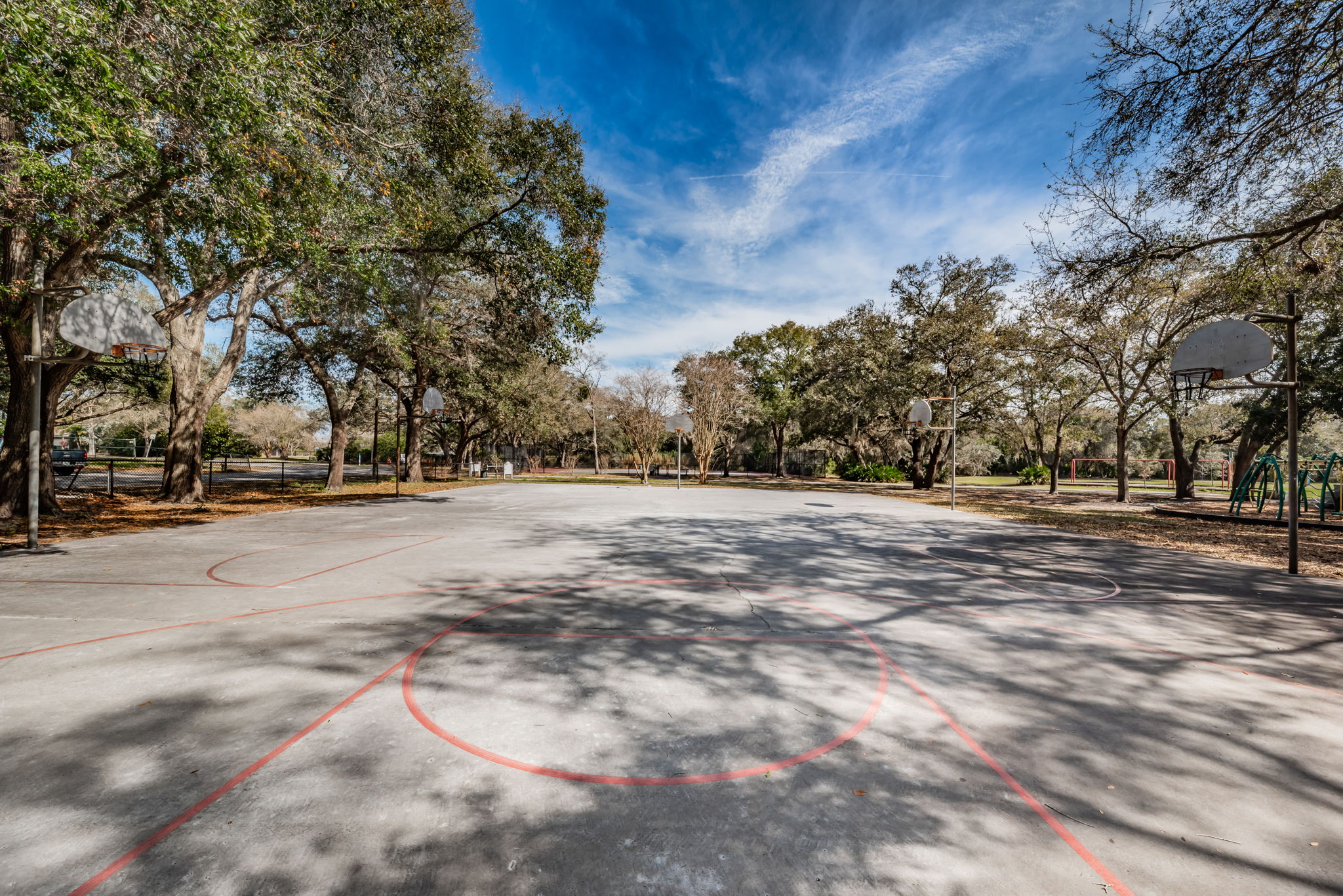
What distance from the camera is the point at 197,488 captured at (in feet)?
41.9

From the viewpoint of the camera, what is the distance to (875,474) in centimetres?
3047

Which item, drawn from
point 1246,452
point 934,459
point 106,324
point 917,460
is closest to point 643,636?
point 106,324

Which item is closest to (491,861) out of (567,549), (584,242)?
(567,549)

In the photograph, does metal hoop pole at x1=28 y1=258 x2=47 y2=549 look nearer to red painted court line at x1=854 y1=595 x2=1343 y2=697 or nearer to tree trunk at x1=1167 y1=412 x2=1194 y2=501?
red painted court line at x1=854 y1=595 x2=1343 y2=697

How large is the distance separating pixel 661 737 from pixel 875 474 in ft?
101

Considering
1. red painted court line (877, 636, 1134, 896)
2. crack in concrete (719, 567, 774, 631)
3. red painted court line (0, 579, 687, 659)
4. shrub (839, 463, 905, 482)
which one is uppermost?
shrub (839, 463, 905, 482)

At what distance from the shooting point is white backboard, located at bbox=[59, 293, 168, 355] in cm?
736

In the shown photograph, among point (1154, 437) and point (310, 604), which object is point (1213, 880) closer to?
point (310, 604)

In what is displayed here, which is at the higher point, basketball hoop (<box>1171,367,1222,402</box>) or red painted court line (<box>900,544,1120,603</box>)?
basketball hoop (<box>1171,367,1222,402</box>)

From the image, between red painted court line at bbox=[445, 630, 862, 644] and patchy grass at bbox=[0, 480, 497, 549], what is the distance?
28.0ft

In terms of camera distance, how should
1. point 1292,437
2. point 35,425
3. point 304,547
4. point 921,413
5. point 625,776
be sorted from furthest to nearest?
point 921,413 → point 304,547 → point 35,425 → point 1292,437 → point 625,776

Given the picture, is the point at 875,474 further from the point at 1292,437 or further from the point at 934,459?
the point at 1292,437

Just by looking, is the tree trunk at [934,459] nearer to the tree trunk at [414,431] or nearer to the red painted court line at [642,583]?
the red painted court line at [642,583]

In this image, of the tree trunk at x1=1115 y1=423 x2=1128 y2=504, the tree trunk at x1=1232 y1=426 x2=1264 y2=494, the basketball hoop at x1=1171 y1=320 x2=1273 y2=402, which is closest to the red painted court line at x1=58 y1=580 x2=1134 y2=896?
the basketball hoop at x1=1171 y1=320 x2=1273 y2=402
